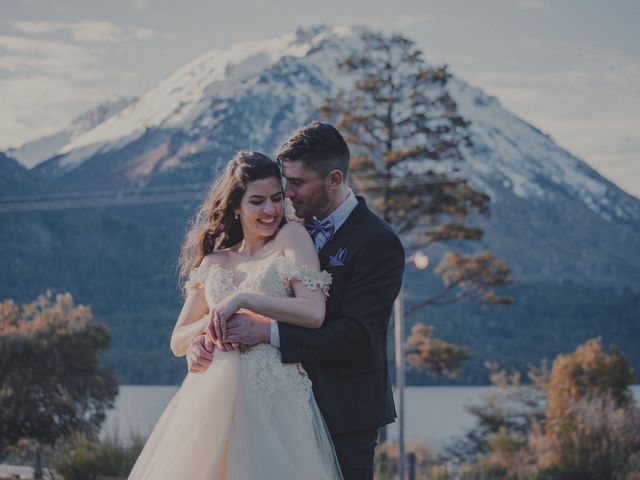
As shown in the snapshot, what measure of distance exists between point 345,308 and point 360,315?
8 cm

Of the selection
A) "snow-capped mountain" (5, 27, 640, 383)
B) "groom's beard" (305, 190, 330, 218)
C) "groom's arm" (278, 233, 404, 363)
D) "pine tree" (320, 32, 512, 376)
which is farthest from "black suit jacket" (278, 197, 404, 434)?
"pine tree" (320, 32, 512, 376)

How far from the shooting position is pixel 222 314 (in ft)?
14.8

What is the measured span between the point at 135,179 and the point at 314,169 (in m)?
148

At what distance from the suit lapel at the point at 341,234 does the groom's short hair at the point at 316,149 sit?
9.6 inches

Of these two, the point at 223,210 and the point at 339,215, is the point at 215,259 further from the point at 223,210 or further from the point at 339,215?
the point at 339,215

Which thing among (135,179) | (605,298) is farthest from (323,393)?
(135,179)

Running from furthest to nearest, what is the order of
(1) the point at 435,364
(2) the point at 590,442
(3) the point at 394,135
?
(3) the point at 394,135
(1) the point at 435,364
(2) the point at 590,442

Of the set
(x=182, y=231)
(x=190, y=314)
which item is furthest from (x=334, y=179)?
Result: (x=182, y=231)

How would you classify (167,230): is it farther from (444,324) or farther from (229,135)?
(229,135)

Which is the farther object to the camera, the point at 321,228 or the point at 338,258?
the point at 321,228

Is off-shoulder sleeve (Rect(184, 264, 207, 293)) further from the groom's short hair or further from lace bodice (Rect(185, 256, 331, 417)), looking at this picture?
the groom's short hair

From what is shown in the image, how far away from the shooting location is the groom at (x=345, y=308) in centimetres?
470

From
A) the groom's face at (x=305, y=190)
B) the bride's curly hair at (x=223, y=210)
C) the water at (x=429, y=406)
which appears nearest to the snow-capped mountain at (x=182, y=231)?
the water at (x=429, y=406)

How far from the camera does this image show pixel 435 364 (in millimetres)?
32031
